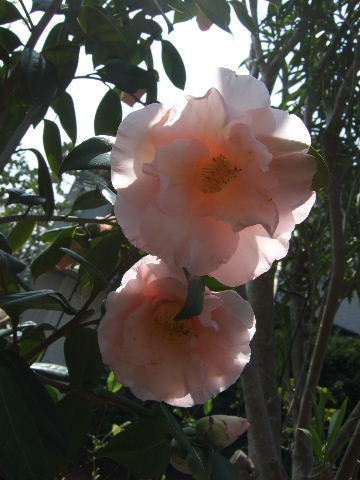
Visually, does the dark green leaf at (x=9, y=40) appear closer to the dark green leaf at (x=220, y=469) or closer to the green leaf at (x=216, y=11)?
the green leaf at (x=216, y=11)

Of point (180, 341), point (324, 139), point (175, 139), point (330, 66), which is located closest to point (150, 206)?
point (175, 139)

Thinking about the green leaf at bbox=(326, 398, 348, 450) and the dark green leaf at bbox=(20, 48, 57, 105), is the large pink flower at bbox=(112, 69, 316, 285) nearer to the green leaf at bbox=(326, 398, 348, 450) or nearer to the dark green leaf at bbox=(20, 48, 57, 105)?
the dark green leaf at bbox=(20, 48, 57, 105)

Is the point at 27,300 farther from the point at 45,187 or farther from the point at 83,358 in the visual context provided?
the point at 45,187

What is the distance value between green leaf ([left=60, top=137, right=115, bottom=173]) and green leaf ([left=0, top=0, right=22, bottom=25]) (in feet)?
1.99

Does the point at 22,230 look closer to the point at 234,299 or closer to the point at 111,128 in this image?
the point at 111,128

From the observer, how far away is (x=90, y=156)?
0.61 m

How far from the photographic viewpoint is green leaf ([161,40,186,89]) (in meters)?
1.30

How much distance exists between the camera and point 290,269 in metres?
2.39

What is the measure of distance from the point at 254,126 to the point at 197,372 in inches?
11.6

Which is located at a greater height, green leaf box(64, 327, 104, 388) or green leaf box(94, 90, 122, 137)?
green leaf box(94, 90, 122, 137)

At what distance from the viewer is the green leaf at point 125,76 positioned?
99 centimetres

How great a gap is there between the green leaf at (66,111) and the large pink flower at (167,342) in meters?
0.75

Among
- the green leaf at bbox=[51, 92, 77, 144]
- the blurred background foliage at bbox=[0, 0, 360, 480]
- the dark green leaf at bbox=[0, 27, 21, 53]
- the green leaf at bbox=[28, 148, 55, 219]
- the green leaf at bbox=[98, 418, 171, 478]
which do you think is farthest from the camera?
the green leaf at bbox=[51, 92, 77, 144]

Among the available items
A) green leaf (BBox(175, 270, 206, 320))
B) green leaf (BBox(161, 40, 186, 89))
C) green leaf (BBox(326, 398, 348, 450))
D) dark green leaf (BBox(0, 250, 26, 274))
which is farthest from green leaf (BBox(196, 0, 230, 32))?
green leaf (BBox(326, 398, 348, 450))
